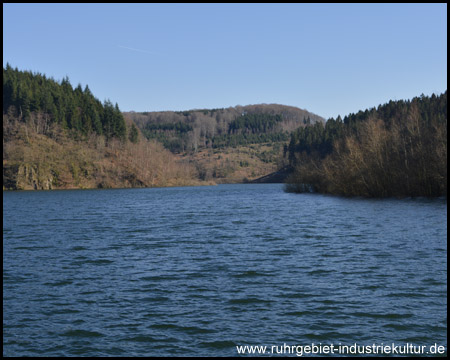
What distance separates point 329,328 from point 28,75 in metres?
199

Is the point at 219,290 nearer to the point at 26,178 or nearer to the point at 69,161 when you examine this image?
the point at 26,178

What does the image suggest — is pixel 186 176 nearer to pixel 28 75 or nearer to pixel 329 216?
pixel 28 75

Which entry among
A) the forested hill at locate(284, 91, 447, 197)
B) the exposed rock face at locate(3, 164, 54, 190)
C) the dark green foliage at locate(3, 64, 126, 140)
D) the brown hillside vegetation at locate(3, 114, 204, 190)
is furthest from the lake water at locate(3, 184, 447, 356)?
the dark green foliage at locate(3, 64, 126, 140)

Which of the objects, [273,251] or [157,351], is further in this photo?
[273,251]

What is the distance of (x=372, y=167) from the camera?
223 ft

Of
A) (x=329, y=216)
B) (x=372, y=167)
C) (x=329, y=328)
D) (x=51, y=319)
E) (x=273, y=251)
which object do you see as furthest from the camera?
(x=372, y=167)

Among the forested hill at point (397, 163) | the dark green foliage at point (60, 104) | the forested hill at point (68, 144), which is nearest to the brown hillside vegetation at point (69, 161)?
the forested hill at point (68, 144)

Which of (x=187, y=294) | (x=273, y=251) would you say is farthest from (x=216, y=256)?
(x=187, y=294)

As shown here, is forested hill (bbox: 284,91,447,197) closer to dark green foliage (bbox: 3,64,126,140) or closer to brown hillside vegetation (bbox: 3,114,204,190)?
brown hillside vegetation (bbox: 3,114,204,190)

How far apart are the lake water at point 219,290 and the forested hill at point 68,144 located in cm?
10914

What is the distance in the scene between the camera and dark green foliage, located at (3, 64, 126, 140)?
160 metres

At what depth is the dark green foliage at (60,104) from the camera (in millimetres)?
159625

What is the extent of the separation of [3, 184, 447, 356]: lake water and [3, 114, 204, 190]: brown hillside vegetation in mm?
105779

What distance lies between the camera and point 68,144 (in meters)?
156
